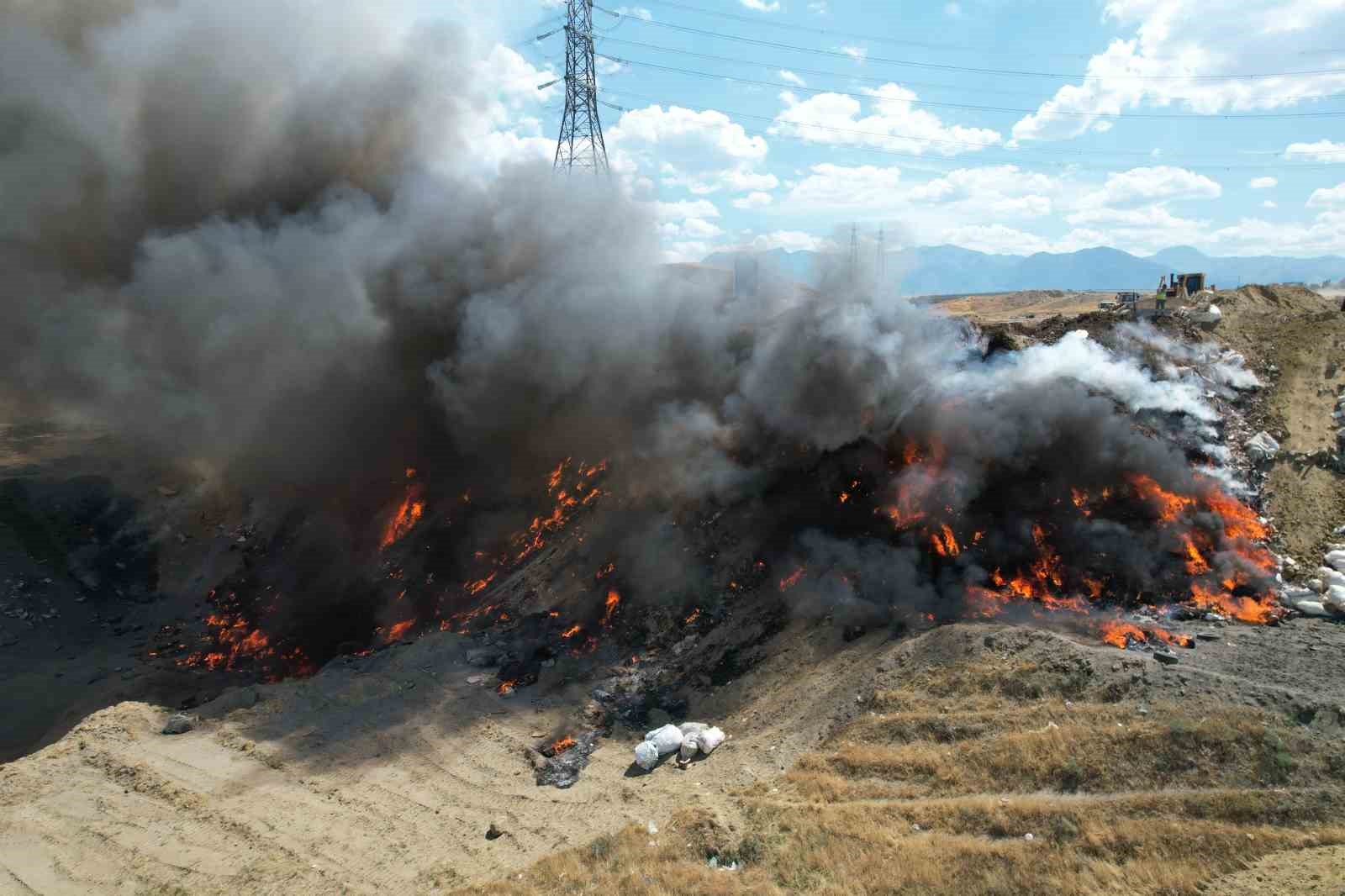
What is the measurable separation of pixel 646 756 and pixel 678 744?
2.04 ft

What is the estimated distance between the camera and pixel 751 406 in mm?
19469

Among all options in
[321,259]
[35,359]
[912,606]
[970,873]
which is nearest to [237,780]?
[970,873]

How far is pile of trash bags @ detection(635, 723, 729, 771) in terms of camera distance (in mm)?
12703

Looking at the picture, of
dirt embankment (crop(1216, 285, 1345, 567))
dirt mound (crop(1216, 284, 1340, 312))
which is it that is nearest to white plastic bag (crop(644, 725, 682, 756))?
dirt embankment (crop(1216, 285, 1345, 567))

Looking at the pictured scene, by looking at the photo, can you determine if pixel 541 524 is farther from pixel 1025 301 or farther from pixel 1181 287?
pixel 1025 301

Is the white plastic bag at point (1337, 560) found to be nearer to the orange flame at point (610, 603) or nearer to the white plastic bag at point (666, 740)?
the white plastic bag at point (666, 740)

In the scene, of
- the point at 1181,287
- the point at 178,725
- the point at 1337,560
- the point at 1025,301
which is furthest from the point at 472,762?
the point at 1025,301

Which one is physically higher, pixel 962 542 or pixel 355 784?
pixel 962 542

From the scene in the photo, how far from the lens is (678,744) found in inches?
509

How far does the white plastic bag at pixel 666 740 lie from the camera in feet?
42.3

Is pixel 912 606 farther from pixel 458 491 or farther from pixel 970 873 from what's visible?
pixel 458 491

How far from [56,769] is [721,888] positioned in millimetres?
11601

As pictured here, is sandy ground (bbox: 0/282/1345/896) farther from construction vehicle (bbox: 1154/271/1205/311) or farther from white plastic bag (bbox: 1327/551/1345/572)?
construction vehicle (bbox: 1154/271/1205/311)

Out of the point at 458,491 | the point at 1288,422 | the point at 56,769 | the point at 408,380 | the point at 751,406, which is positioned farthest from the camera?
the point at 408,380
